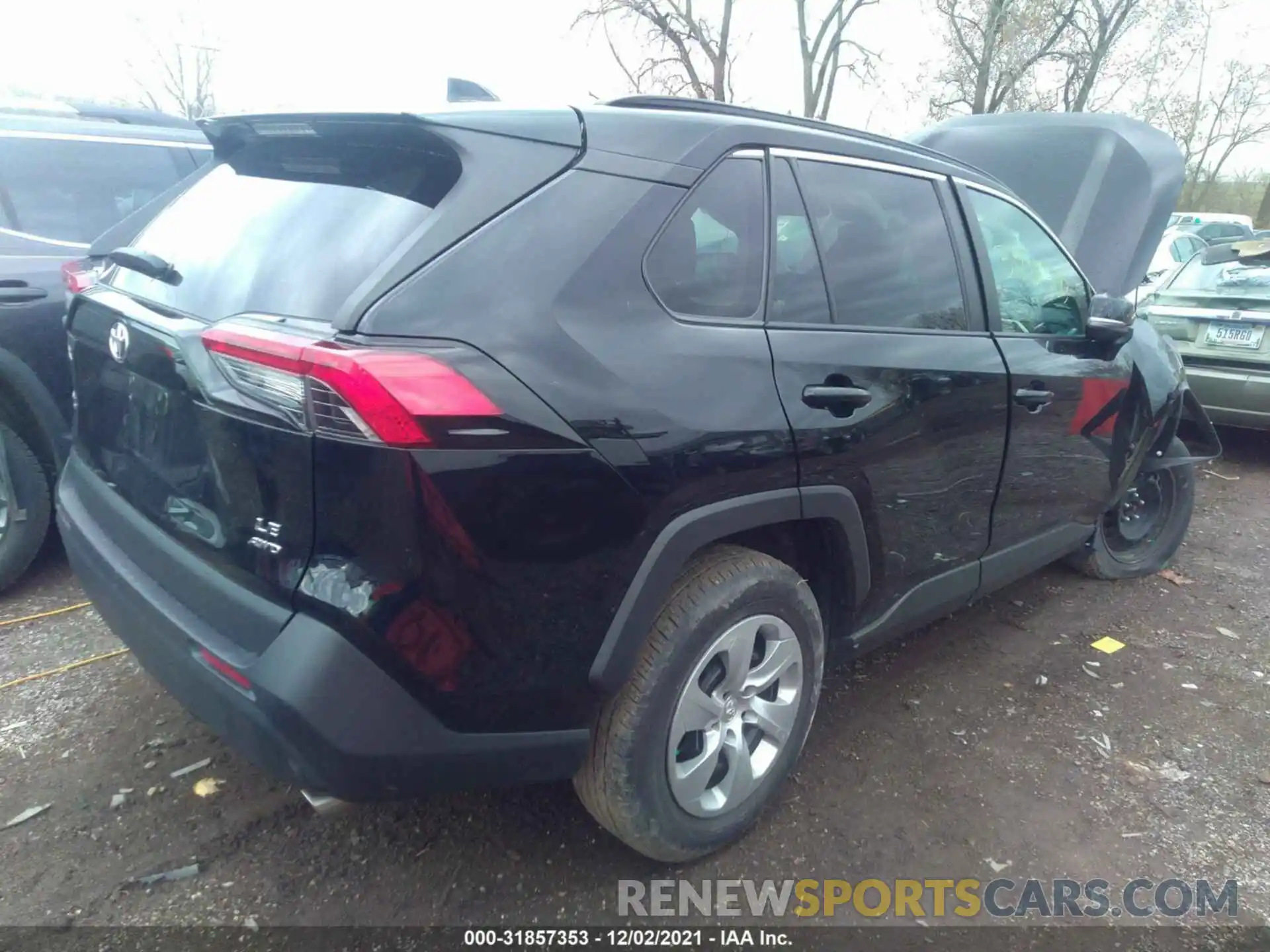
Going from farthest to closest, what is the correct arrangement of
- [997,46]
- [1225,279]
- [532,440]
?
1. [997,46]
2. [1225,279]
3. [532,440]

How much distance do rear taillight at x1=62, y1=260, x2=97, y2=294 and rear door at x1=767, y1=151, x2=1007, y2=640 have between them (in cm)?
189

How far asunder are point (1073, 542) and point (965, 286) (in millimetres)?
1451

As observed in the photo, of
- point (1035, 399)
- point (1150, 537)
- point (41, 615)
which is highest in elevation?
point (1035, 399)

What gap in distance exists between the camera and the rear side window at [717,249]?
200 cm

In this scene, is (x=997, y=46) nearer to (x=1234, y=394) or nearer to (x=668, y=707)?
(x=1234, y=394)

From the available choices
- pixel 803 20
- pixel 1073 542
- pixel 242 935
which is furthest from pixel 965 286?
pixel 803 20

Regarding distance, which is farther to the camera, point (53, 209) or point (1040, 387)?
point (53, 209)

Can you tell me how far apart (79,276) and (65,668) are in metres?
1.44

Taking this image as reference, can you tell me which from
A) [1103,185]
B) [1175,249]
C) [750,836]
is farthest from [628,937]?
[1175,249]

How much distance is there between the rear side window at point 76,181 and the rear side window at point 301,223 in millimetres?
1746

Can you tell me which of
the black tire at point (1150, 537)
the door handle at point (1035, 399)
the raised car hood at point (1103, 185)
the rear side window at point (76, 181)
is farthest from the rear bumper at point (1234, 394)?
the rear side window at point (76, 181)

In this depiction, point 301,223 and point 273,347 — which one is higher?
point 301,223

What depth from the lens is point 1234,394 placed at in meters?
5.85

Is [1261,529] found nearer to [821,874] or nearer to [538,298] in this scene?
[821,874]
